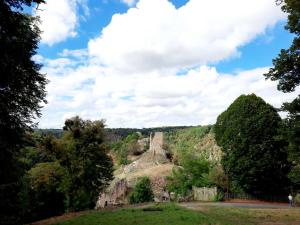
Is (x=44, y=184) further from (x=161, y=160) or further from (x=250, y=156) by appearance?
(x=161, y=160)

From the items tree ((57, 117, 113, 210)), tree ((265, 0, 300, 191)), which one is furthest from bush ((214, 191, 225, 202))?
tree ((265, 0, 300, 191))

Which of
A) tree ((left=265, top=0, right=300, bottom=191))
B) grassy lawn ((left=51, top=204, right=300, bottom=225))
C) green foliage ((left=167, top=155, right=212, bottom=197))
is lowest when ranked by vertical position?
grassy lawn ((left=51, top=204, right=300, bottom=225))

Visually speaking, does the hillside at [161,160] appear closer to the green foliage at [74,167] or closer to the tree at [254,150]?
the tree at [254,150]

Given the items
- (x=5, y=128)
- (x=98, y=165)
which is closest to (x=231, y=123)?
(x=98, y=165)

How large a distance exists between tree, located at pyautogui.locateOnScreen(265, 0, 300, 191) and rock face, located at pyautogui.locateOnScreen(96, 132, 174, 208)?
25.0 meters

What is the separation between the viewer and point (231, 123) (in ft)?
140

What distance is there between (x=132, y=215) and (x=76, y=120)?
1266 centimetres

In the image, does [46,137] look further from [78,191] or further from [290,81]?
[290,81]

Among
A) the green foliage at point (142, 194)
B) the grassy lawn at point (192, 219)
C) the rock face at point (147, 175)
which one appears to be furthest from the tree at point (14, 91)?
the rock face at point (147, 175)

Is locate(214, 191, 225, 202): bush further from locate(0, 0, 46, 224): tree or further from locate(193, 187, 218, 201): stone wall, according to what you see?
locate(0, 0, 46, 224): tree

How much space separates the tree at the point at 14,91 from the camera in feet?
43.4

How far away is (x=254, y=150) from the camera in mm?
39656

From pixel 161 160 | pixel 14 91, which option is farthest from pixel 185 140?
pixel 14 91

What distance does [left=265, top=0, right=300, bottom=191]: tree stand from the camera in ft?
69.7
